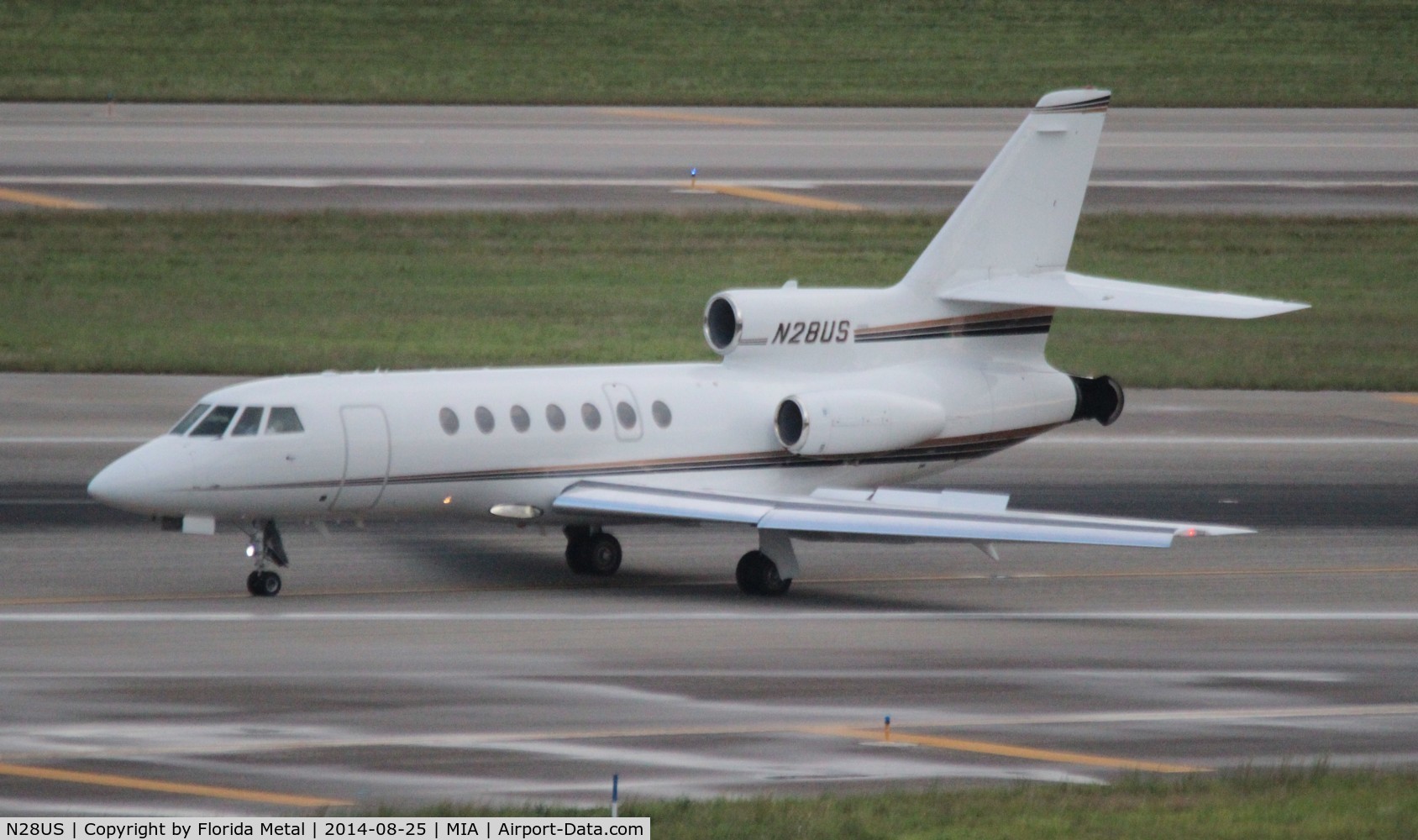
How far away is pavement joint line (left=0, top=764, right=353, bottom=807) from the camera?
53.6 feet

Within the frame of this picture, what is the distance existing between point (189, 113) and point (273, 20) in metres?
12.5

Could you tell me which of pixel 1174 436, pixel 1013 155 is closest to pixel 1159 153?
pixel 1174 436

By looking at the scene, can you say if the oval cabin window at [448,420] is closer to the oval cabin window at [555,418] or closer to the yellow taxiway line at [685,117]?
the oval cabin window at [555,418]

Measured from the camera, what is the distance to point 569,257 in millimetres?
51500

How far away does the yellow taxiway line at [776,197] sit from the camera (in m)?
56.2

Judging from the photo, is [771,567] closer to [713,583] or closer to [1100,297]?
[713,583]

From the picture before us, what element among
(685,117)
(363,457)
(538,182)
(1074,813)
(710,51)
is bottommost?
(1074,813)

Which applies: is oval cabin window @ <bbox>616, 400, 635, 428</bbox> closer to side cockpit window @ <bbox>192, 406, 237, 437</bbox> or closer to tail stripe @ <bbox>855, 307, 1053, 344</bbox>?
tail stripe @ <bbox>855, 307, 1053, 344</bbox>

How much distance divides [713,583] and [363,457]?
4.75 m

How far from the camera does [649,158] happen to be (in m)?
61.6

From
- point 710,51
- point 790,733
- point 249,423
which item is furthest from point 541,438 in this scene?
point 710,51

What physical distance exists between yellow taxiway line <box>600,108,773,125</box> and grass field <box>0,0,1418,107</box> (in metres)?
2.16

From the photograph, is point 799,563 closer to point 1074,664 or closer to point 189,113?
point 1074,664

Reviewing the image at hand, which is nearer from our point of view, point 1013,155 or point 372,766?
point 372,766
